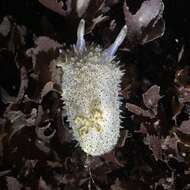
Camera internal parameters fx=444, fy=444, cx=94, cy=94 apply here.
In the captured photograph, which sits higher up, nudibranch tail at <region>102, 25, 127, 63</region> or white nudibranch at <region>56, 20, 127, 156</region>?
nudibranch tail at <region>102, 25, 127, 63</region>

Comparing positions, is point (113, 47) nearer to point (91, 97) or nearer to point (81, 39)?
point (81, 39)

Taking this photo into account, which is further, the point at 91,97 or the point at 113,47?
the point at 113,47

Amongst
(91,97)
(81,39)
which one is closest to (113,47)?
(81,39)

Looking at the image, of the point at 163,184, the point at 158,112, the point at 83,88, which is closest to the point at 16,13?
the point at 83,88

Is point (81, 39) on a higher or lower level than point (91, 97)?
higher

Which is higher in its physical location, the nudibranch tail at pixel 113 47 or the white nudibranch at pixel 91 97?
the nudibranch tail at pixel 113 47

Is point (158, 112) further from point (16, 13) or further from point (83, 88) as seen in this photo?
point (16, 13)

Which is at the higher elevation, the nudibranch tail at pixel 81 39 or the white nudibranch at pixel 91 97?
the nudibranch tail at pixel 81 39
